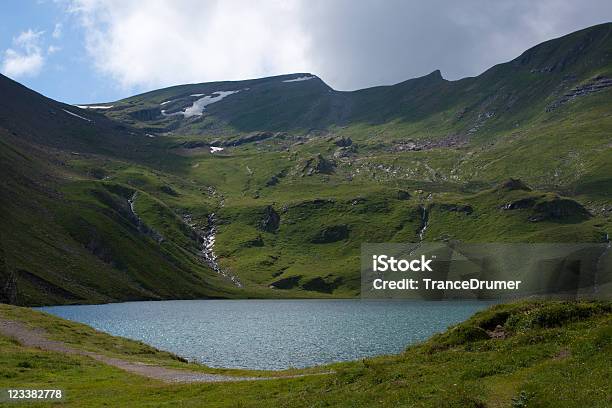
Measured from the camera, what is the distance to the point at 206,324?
14862 cm

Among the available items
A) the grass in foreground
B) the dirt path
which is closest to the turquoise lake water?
the dirt path

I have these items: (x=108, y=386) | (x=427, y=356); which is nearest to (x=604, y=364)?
(x=427, y=356)

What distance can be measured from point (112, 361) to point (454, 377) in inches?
1574

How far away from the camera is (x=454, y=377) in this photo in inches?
1185

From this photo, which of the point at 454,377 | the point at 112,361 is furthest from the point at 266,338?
the point at 454,377

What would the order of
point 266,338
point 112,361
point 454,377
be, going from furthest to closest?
point 266,338 < point 112,361 < point 454,377

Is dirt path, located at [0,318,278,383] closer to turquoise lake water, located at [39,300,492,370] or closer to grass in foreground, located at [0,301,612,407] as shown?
grass in foreground, located at [0,301,612,407]

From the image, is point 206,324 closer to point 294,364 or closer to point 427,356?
point 294,364

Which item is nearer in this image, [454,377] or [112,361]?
[454,377]

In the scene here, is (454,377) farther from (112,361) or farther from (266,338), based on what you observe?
(266,338)

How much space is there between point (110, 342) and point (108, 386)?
35.4m

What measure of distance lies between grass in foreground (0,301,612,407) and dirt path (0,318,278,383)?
318cm

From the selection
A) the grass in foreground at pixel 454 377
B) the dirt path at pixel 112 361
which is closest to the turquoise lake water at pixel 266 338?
the dirt path at pixel 112 361

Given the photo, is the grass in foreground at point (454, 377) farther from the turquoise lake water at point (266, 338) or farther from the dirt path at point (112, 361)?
the turquoise lake water at point (266, 338)
